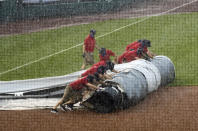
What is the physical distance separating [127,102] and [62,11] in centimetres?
1100

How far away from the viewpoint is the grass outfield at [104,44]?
43.1 feet

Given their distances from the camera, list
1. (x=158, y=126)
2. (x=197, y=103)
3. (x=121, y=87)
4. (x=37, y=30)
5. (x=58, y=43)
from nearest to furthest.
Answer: (x=158, y=126), (x=121, y=87), (x=197, y=103), (x=58, y=43), (x=37, y=30)

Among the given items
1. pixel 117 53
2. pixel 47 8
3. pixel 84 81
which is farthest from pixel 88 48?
pixel 47 8

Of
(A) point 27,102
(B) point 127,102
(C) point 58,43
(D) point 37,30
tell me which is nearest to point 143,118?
(B) point 127,102

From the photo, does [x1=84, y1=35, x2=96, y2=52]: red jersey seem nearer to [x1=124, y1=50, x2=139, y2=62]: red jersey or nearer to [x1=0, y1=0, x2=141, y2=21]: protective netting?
[x1=124, y1=50, x2=139, y2=62]: red jersey

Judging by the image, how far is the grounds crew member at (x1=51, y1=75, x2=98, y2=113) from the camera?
8.43 meters

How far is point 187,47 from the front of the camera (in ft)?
47.7

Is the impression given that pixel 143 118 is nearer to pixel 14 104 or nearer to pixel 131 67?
pixel 131 67

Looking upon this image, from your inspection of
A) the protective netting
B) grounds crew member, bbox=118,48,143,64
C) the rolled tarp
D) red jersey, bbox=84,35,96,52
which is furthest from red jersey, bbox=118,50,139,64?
the protective netting

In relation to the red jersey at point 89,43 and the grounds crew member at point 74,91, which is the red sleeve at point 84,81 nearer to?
the grounds crew member at point 74,91

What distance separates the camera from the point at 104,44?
1593 cm

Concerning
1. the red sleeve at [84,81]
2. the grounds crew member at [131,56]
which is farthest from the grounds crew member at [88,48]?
the red sleeve at [84,81]

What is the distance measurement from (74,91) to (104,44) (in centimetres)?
743

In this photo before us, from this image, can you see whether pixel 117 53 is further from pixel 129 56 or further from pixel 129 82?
pixel 129 82
